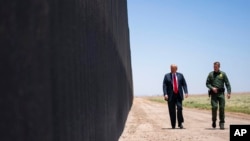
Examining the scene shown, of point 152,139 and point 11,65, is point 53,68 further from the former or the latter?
point 152,139

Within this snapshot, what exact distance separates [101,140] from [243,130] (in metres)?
1.88

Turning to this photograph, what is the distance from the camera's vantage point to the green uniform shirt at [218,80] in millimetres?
12680

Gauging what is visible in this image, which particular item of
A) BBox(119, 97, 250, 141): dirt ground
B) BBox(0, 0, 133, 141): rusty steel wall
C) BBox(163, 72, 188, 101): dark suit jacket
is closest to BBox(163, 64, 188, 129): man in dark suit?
BBox(163, 72, 188, 101): dark suit jacket

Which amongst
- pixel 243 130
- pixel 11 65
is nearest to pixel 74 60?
pixel 11 65

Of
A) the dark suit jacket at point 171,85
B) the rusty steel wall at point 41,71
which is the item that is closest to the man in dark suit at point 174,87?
the dark suit jacket at point 171,85

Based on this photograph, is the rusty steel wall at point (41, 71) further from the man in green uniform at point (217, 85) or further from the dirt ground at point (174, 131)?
the man in green uniform at point (217, 85)

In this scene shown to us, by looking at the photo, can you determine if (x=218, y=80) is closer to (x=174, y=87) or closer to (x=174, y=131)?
(x=174, y=87)

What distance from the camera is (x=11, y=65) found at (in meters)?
1.98

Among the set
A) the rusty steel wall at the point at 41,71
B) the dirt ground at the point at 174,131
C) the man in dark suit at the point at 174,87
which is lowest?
the dirt ground at the point at 174,131

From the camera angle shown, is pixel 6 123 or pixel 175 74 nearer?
pixel 6 123

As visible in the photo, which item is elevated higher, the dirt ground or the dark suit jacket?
the dark suit jacket

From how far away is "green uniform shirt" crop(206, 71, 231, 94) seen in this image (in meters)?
12.7

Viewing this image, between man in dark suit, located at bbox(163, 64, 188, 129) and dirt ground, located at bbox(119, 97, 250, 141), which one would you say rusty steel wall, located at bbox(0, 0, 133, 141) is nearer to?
dirt ground, located at bbox(119, 97, 250, 141)

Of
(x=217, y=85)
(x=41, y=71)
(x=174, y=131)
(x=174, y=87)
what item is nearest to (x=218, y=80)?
(x=217, y=85)
